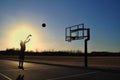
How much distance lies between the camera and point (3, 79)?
1677cm

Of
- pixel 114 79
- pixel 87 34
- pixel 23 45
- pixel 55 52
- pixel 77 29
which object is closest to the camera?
pixel 114 79

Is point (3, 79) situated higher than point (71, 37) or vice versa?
point (71, 37)

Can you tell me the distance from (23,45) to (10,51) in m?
150

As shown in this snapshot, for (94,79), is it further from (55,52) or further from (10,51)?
(10,51)

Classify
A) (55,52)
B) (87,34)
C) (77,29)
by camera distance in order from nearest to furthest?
(87,34)
(77,29)
(55,52)

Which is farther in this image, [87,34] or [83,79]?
[87,34]

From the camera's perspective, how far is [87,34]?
1228 inches

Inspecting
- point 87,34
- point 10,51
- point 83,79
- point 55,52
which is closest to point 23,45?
point 87,34

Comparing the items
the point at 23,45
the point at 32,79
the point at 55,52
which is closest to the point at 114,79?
the point at 32,79

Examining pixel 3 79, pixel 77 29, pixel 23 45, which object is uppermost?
pixel 77 29

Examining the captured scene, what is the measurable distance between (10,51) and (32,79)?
160m

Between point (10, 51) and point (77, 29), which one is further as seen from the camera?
point (10, 51)

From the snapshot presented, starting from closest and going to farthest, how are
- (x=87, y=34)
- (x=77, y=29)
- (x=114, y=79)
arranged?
(x=114, y=79) → (x=87, y=34) → (x=77, y=29)

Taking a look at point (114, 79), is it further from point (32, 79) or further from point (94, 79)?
point (32, 79)
